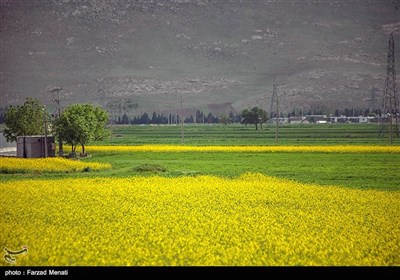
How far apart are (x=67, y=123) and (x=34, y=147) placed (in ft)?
21.7

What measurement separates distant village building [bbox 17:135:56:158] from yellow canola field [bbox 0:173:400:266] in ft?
124

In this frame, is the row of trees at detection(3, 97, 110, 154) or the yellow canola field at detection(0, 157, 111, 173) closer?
the yellow canola field at detection(0, 157, 111, 173)

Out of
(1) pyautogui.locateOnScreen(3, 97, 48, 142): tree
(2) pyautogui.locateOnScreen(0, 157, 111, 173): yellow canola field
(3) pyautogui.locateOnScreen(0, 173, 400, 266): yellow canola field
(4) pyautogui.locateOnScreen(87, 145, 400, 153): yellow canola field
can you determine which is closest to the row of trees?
(1) pyautogui.locateOnScreen(3, 97, 48, 142): tree

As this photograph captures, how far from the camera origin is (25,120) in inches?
3812

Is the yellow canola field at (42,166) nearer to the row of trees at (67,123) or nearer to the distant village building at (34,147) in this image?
the distant village building at (34,147)

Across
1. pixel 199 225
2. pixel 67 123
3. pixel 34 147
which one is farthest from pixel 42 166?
pixel 199 225

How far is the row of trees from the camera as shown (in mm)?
81750

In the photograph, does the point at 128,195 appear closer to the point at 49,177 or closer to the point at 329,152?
the point at 49,177

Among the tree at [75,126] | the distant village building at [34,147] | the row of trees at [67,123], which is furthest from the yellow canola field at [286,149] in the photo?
the distant village building at [34,147]

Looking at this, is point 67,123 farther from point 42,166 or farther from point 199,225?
point 199,225

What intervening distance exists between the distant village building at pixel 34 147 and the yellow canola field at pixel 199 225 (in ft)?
124

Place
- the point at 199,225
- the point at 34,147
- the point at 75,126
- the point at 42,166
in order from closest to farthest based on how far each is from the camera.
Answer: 1. the point at 199,225
2. the point at 42,166
3. the point at 34,147
4. the point at 75,126

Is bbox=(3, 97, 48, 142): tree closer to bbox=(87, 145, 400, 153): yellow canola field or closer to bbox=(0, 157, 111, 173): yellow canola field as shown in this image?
bbox=(87, 145, 400, 153): yellow canola field

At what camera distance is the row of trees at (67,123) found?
81750 mm
